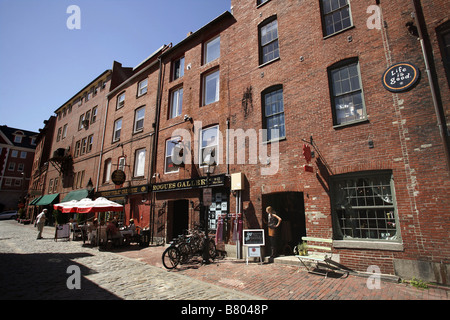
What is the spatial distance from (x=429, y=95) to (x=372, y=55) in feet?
7.34

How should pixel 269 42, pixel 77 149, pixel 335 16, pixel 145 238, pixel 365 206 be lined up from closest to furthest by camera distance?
pixel 365 206 < pixel 335 16 < pixel 269 42 < pixel 145 238 < pixel 77 149

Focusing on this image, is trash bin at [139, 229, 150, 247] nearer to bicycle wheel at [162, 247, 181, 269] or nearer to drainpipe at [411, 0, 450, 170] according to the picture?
bicycle wheel at [162, 247, 181, 269]

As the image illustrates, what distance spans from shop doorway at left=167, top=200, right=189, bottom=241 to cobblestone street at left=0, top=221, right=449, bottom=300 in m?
4.49

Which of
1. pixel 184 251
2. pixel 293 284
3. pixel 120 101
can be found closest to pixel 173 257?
pixel 184 251

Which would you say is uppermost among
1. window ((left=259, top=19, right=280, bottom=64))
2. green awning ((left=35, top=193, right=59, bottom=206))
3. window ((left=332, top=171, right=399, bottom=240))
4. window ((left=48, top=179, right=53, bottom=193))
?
window ((left=259, top=19, right=280, bottom=64))

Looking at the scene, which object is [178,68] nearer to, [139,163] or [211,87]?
[211,87]

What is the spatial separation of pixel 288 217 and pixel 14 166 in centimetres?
6055

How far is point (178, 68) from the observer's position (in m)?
16.0

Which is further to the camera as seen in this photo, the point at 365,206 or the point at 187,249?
the point at 187,249

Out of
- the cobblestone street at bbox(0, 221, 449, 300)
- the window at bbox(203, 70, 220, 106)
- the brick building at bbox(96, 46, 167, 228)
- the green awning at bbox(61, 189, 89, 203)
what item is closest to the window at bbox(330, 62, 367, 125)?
the cobblestone street at bbox(0, 221, 449, 300)

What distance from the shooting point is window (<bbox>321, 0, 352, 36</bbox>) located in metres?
8.69
